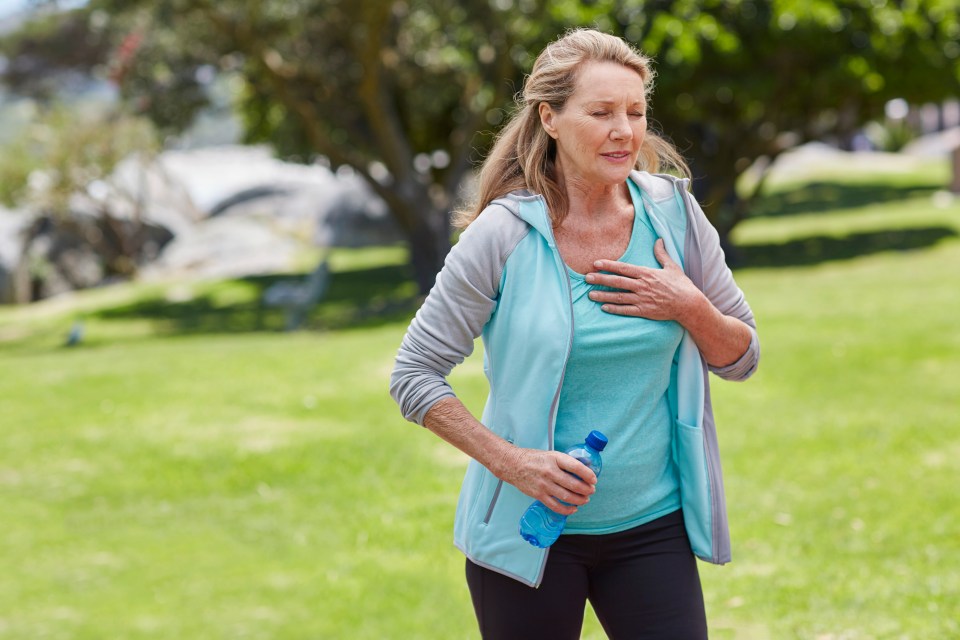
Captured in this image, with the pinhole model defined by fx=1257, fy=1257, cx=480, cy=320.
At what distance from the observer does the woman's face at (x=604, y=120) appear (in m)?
2.83

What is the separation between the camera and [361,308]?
19.4 meters

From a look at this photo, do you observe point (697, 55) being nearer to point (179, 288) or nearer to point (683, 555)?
point (179, 288)

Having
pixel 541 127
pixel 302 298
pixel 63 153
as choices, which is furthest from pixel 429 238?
pixel 541 127

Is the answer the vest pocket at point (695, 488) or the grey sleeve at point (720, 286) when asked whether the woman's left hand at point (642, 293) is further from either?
the vest pocket at point (695, 488)

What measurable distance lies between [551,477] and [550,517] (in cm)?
14

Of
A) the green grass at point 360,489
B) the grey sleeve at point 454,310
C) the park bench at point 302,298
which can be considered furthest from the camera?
the park bench at point 302,298

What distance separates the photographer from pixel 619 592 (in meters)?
2.95

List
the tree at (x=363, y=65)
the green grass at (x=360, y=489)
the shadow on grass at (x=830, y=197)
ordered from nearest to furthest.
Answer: the green grass at (x=360, y=489)
the tree at (x=363, y=65)
the shadow on grass at (x=830, y=197)

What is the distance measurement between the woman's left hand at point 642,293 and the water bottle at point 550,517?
298 mm

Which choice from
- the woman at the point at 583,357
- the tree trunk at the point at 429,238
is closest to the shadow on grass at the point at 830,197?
the tree trunk at the point at 429,238

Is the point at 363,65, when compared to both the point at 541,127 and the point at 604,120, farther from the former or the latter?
the point at 604,120

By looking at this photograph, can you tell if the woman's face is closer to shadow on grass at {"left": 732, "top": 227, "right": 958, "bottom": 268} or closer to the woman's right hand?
the woman's right hand

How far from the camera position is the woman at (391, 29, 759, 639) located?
283cm

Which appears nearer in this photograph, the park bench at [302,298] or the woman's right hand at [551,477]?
the woman's right hand at [551,477]
